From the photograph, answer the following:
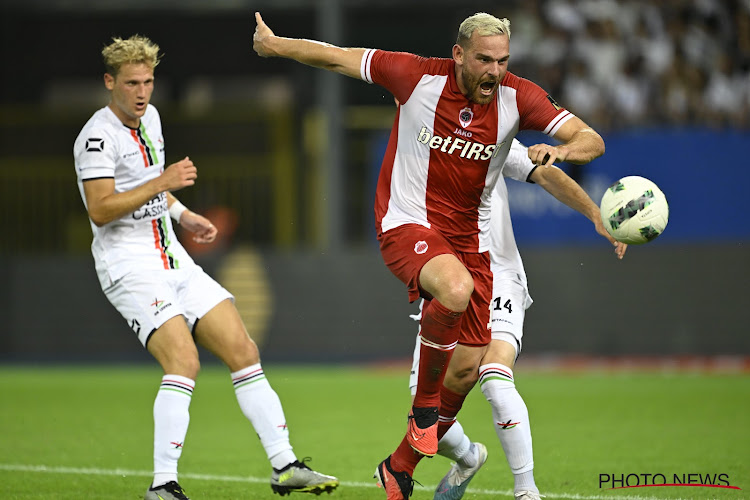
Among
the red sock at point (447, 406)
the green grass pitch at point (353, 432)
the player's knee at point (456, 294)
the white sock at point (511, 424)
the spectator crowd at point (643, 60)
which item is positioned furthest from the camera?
the spectator crowd at point (643, 60)

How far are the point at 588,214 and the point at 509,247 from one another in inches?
18.9

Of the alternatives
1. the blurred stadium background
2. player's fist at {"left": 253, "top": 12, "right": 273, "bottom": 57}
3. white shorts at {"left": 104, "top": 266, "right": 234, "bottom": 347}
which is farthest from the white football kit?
the blurred stadium background

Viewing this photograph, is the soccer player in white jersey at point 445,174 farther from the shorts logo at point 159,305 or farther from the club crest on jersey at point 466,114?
the shorts logo at point 159,305

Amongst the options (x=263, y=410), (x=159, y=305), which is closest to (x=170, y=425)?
(x=263, y=410)

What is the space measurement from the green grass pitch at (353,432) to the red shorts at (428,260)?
1016mm

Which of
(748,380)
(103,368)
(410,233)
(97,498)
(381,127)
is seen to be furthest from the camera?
(381,127)

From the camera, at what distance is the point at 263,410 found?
6086mm

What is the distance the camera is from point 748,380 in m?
12.1

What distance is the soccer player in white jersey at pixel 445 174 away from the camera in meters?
5.45

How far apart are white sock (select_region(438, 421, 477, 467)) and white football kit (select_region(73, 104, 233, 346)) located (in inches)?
57.2

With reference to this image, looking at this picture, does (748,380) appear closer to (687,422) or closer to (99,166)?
(687,422)

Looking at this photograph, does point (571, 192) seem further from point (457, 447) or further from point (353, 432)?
point (353, 432)

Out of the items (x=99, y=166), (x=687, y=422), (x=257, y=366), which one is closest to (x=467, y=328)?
(x=257, y=366)

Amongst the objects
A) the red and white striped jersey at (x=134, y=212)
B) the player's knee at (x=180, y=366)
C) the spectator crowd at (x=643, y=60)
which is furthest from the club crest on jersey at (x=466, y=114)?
the spectator crowd at (x=643, y=60)
